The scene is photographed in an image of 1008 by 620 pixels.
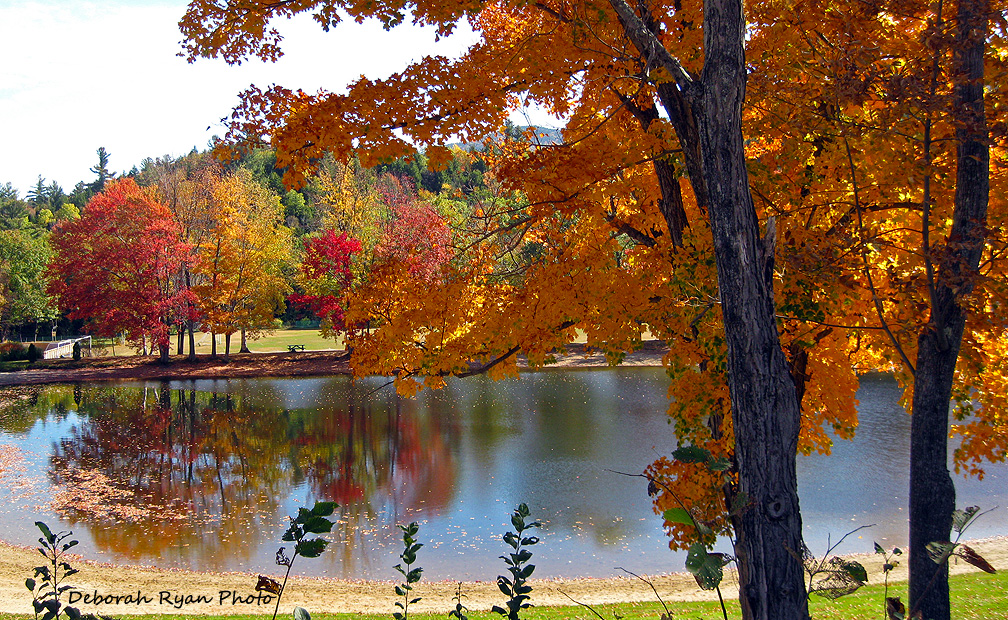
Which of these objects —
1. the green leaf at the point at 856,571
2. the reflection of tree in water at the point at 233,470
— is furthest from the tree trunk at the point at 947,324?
the reflection of tree in water at the point at 233,470

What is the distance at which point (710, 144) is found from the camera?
3678 millimetres

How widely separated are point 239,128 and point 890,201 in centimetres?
514

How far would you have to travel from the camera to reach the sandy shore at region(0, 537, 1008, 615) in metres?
8.73

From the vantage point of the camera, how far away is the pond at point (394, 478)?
442 inches

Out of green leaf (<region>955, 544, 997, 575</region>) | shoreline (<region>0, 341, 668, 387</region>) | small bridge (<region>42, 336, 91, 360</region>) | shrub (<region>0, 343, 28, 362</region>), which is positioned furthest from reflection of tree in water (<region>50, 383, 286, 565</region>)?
shrub (<region>0, 343, 28, 362</region>)

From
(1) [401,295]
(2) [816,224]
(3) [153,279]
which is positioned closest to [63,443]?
(3) [153,279]

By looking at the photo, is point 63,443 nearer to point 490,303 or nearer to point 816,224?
point 490,303

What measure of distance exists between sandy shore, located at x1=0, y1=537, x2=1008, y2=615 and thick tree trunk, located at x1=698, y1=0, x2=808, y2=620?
554cm

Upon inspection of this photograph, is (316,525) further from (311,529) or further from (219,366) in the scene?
(219,366)

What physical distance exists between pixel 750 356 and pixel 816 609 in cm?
584

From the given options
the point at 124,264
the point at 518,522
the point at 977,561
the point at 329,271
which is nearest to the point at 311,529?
the point at 518,522

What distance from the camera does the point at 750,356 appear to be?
3.49 m

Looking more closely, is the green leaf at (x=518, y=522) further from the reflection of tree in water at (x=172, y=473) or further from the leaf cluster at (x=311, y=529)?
the reflection of tree in water at (x=172, y=473)

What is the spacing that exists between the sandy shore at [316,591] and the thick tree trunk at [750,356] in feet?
18.2
